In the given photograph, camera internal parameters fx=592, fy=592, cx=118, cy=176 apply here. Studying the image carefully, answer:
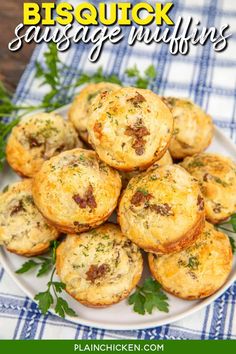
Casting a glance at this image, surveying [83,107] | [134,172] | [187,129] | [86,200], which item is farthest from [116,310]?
[83,107]

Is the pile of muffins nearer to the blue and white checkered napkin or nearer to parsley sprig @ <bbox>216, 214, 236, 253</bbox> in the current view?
parsley sprig @ <bbox>216, 214, 236, 253</bbox>

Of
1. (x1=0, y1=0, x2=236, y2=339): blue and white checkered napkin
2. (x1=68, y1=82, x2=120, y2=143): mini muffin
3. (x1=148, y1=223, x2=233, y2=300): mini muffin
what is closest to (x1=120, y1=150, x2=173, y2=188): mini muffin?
(x1=148, y1=223, x2=233, y2=300): mini muffin

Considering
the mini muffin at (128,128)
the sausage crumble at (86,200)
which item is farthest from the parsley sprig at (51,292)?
the mini muffin at (128,128)

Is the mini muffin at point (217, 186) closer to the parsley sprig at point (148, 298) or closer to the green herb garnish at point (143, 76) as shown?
the parsley sprig at point (148, 298)

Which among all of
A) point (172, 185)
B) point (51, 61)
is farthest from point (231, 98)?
point (172, 185)

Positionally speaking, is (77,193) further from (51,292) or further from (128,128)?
(51,292)

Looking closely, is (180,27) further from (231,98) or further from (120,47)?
(231,98)
